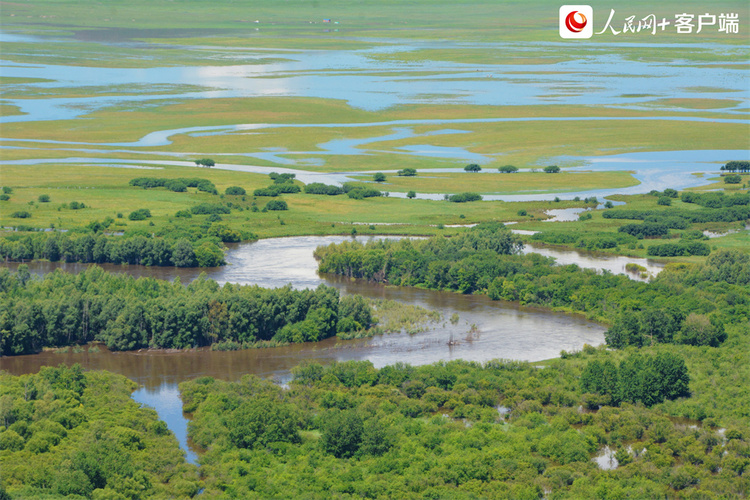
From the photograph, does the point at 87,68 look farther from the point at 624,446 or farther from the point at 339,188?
the point at 624,446

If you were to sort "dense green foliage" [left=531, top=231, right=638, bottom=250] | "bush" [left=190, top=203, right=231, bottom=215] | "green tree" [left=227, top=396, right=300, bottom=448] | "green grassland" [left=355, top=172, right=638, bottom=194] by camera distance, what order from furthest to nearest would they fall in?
"green grassland" [left=355, top=172, right=638, bottom=194] → "bush" [left=190, top=203, right=231, bottom=215] → "dense green foliage" [left=531, top=231, right=638, bottom=250] → "green tree" [left=227, top=396, right=300, bottom=448]

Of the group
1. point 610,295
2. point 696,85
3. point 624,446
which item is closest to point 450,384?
point 624,446

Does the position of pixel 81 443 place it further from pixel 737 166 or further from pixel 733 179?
pixel 737 166

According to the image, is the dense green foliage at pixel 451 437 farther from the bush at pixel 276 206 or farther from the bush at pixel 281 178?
the bush at pixel 281 178

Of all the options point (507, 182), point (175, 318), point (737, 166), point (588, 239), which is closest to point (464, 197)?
point (507, 182)

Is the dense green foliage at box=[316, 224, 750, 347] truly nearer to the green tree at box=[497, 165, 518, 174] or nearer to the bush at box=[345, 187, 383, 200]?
the bush at box=[345, 187, 383, 200]

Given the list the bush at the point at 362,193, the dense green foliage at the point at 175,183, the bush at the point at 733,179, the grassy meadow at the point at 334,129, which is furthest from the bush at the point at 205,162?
the bush at the point at 733,179

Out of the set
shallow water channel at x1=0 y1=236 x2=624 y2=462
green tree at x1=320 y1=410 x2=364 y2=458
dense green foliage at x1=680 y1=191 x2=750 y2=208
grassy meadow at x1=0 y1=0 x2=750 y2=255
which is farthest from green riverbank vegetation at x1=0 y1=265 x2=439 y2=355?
dense green foliage at x1=680 y1=191 x2=750 y2=208
